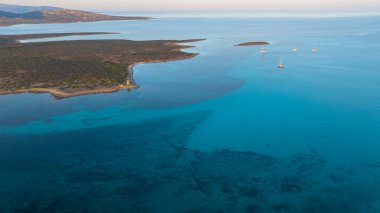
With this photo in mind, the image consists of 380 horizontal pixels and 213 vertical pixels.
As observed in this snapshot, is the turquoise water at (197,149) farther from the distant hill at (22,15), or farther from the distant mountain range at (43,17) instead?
the distant hill at (22,15)

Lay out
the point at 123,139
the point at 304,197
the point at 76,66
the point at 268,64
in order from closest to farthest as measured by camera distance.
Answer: the point at 304,197
the point at 123,139
the point at 76,66
the point at 268,64

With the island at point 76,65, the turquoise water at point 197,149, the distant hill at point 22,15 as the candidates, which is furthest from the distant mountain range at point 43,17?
the turquoise water at point 197,149

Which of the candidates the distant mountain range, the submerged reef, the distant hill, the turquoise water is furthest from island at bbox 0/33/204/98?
the distant hill

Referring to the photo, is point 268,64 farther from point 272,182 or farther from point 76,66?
point 272,182

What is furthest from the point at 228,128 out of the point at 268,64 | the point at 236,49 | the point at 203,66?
the point at 236,49

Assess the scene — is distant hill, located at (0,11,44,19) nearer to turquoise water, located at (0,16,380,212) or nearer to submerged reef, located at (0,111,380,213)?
turquoise water, located at (0,16,380,212)

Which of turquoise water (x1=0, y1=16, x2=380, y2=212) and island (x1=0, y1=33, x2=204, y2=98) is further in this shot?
island (x1=0, y1=33, x2=204, y2=98)
